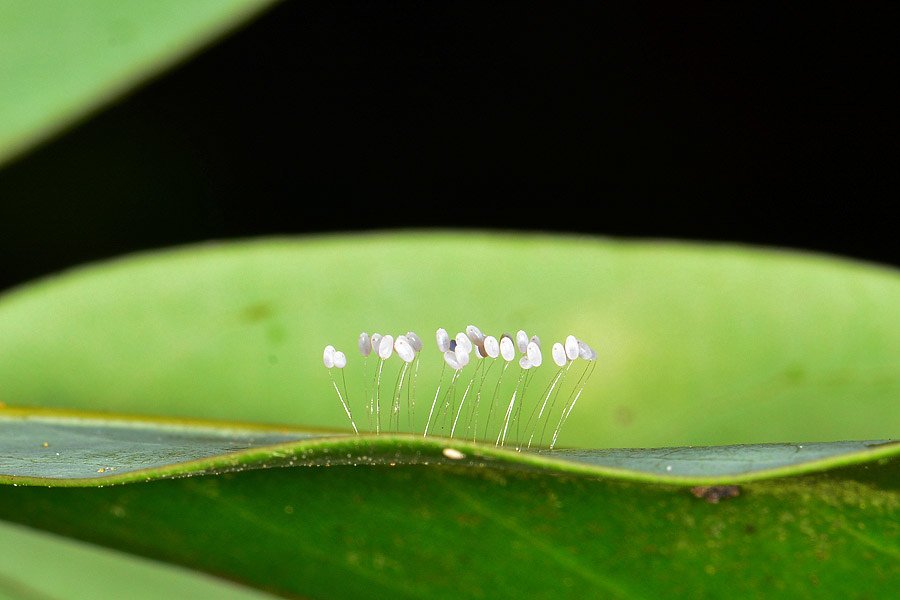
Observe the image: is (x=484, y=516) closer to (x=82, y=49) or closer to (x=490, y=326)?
(x=490, y=326)

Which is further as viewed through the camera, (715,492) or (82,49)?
(82,49)

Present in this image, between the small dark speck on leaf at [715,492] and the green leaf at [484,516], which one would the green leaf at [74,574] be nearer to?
the green leaf at [484,516]

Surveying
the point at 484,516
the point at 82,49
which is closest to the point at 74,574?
the point at 484,516

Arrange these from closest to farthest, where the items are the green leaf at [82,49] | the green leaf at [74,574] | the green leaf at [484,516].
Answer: the green leaf at [484,516] < the green leaf at [74,574] < the green leaf at [82,49]

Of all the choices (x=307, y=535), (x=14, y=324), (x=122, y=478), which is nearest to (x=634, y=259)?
(x=307, y=535)

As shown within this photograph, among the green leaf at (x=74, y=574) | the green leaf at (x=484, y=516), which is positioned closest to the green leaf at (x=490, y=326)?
the green leaf at (x=74, y=574)

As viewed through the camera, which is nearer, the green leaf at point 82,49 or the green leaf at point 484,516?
the green leaf at point 484,516

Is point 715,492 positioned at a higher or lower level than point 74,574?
higher
